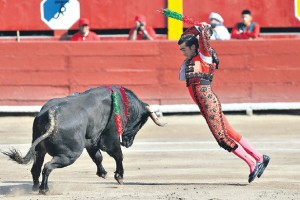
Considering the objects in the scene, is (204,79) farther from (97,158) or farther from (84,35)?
(84,35)

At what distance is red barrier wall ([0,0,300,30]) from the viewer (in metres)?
14.8

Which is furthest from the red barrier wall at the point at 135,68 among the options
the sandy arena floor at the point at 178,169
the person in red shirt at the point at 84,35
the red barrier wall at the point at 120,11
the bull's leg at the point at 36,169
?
the bull's leg at the point at 36,169

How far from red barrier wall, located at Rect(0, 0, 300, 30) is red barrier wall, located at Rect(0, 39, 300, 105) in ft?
3.94

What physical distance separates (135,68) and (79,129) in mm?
5989

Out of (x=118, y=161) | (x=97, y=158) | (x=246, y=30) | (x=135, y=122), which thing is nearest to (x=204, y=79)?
(x=135, y=122)

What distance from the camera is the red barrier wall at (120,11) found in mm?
14789

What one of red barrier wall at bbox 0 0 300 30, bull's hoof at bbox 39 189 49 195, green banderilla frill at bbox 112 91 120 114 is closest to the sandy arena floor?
bull's hoof at bbox 39 189 49 195

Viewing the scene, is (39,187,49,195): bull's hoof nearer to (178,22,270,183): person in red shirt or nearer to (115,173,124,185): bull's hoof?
(115,173,124,185): bull's hoof

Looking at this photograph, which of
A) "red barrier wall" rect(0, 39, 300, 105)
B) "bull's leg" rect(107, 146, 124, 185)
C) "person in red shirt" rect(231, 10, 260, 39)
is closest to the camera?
"bull's leg" rect(107, 146, 124, 185)

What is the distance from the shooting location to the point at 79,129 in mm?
7773

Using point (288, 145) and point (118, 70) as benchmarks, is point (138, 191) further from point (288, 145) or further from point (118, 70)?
point (118, 70)

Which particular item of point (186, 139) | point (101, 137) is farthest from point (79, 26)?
point (101, 137)

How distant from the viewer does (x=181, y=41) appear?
8.25 metres

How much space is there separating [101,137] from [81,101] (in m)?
0.44
